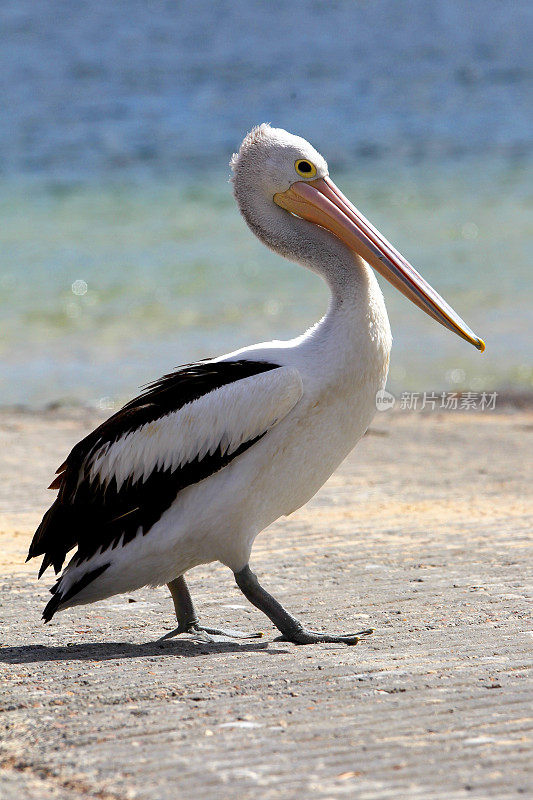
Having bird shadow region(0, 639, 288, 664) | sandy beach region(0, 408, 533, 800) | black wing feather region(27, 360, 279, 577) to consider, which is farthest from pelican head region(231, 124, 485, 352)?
bird shadow region(0, 639, 288, 664)

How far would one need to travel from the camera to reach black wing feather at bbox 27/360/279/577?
405 cm

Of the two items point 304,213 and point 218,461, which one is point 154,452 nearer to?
point 218,461

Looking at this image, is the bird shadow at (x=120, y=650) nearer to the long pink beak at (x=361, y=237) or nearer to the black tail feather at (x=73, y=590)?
the black tail feather at (x=73, y=590)

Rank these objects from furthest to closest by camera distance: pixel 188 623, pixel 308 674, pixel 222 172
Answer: pixel 222 172
pixel 188 623
pixel 308 674

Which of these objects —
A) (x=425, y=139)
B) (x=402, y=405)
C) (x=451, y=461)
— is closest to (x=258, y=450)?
(x=451, y=461)

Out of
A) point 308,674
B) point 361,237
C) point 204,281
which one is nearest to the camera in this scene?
point 308,674

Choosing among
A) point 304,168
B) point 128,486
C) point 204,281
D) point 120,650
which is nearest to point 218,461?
point 128,486

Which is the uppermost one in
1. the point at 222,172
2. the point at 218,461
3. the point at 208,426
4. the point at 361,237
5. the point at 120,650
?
the point at 222,172

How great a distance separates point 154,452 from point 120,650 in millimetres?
657

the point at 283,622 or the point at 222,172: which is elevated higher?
the point at 222,172

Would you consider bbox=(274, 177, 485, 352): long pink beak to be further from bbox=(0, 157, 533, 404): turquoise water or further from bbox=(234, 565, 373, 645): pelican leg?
bbox=(0, 157, 533, 404): turquoise water

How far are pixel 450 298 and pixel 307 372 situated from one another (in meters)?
10.5

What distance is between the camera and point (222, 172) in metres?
22.2

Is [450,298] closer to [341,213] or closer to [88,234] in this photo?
[88,234]
